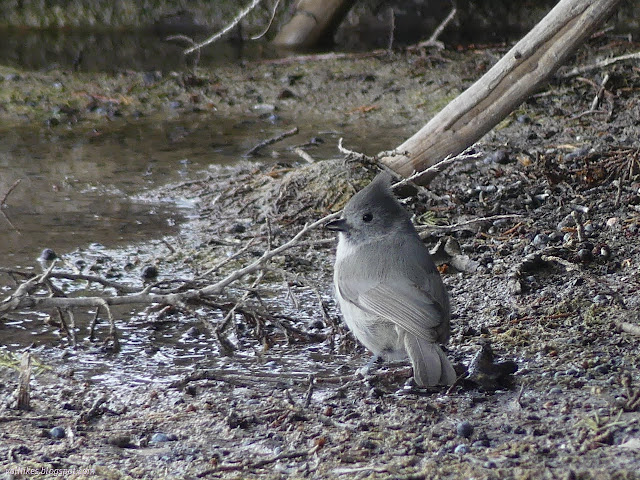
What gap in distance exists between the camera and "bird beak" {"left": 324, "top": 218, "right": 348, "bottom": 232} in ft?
16.0

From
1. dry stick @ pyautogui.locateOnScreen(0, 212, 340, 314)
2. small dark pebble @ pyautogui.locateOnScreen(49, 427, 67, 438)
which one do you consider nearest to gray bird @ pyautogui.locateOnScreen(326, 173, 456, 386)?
dry stick @ pyautogui.locateOnScreen(0, 212, 340, 314)

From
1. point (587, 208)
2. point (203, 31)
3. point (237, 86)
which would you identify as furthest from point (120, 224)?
point (203, 31)

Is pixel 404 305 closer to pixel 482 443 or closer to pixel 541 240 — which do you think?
pixel 482 443

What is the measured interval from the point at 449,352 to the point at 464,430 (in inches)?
41.5

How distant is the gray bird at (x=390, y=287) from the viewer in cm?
418

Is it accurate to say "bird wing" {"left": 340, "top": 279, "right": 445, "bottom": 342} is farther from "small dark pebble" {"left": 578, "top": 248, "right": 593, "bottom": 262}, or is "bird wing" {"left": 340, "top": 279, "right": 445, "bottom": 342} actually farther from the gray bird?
"small dark pebble" {"left": 578, "top": 248, "right": 593, "bottom": 262}

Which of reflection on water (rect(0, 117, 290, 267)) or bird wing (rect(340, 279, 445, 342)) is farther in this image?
reflection on water (rect(0, 117, 290, 267))

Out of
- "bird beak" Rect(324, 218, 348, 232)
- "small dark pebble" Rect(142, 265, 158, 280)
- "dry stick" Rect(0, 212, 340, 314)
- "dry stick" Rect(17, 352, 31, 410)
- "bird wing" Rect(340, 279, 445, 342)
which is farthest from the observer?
"small dark pebble" Rect(142, 265, 158, 280)

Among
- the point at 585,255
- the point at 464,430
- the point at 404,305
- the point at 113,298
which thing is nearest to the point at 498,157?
the point at 585,255

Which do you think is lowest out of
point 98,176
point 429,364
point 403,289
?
point 429,364

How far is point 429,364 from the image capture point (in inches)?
162

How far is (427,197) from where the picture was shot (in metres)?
6.73

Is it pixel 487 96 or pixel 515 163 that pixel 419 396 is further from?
pixel 515 163

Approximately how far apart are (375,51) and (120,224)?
5.87 metres
